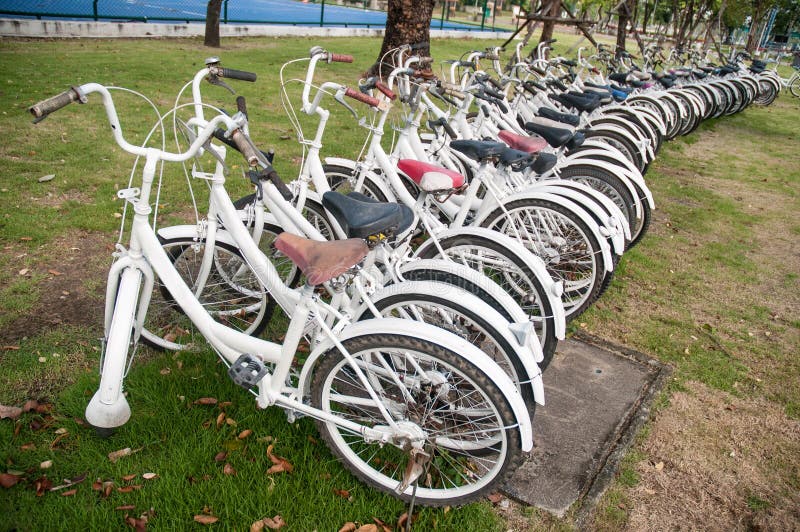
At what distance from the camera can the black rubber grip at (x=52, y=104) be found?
72.2 inches

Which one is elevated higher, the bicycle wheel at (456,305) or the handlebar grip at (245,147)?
the handlebar grip at (245,147)

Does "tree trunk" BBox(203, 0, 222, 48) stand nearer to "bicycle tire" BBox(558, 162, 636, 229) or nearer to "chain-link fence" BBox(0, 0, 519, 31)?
"chain-link fence" BBox(0, 0, 519, 31)

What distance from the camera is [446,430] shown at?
7.95 feet

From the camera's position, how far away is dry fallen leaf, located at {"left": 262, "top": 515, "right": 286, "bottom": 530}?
223cm

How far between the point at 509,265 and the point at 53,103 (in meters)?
2.17

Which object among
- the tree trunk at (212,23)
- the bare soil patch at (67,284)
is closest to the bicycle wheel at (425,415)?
the bare soil patch at (67,284)

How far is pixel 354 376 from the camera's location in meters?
2.52

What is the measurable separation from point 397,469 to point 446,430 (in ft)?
0.94

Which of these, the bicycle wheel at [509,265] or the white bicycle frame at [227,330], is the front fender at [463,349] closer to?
the white bicycle frame at [227,330]

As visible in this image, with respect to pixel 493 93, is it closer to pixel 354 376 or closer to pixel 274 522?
pixel 354 376

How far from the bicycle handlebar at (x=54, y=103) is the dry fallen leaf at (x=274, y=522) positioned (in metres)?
1.66

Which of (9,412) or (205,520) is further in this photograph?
(9,412)

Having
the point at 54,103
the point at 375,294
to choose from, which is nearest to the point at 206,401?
the point at 375,294

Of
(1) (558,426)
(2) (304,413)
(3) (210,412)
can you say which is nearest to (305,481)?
(2) (304,413)
